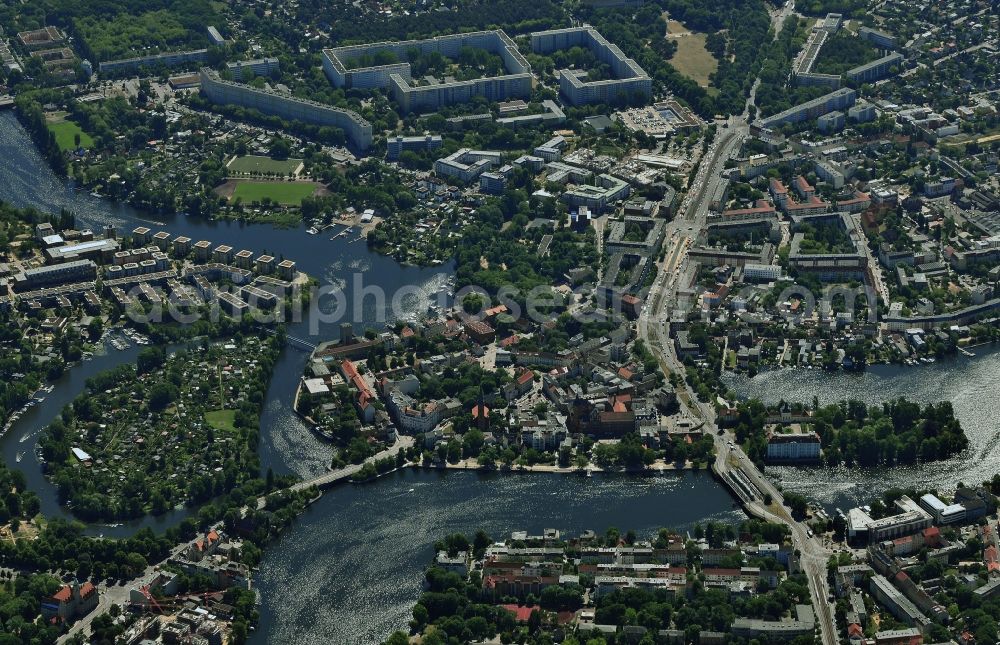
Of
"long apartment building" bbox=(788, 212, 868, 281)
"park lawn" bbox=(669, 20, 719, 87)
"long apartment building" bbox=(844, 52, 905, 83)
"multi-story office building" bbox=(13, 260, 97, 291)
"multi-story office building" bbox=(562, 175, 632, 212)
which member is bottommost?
"multi-story office building" bbox=(13, 260, 97, 291)

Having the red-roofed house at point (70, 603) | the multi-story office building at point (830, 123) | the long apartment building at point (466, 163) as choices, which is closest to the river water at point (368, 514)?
the red-roofed house at point (70, 603)

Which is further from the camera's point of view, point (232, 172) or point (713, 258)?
point (232, 172)

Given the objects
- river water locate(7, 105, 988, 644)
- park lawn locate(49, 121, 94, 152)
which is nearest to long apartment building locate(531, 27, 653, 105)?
park lawn locate(49, 121, 94, 152)

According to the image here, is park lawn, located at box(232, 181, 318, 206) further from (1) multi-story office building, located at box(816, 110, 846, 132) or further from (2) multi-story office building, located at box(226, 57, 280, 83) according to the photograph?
(1) multi-story office building, located at box(816, 110, 846, 132)

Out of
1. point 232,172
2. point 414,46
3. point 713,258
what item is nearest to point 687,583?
point 713,258

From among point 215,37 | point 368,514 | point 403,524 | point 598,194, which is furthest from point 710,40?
point 403,524

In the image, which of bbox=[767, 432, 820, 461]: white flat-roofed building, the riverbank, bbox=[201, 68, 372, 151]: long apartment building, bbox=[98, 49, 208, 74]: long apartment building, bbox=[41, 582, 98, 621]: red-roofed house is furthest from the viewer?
bbox=[98, 49, 208, 74]: long apartment building

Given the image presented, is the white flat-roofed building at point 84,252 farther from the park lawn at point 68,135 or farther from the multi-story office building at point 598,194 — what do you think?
the multi-story office building at point 598,194

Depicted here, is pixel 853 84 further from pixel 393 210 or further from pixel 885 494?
pixel 885 494
